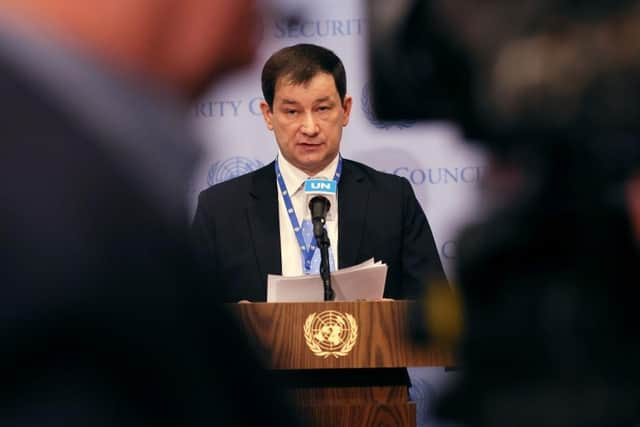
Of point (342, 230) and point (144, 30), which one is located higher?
point (342, 230)

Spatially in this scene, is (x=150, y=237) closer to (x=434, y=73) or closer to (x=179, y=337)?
(x=179, y=337)

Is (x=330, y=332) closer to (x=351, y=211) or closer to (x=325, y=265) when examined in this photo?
(x=325, y=265)

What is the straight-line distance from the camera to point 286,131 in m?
3.71

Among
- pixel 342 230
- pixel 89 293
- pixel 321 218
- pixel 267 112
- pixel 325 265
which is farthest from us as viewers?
pixel 267 112

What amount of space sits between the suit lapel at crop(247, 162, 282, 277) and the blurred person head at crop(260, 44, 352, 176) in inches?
5.6

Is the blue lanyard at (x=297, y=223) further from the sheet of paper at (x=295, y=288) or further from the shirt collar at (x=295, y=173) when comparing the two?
the sheet of paper at (x=295, y=288)

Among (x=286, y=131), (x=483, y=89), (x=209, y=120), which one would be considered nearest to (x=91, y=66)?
(x=483, y=89)

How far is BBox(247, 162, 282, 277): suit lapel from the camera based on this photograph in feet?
11.5

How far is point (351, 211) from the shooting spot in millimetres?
3668

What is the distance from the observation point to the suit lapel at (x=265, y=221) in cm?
350

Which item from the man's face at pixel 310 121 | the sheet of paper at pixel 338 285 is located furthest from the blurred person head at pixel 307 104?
the sheet of paper at pixel 338 285

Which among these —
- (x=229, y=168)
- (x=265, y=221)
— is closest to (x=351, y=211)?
(x=265, y=221)

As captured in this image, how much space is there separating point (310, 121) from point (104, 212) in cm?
310

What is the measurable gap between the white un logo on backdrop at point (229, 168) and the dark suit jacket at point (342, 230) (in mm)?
815
